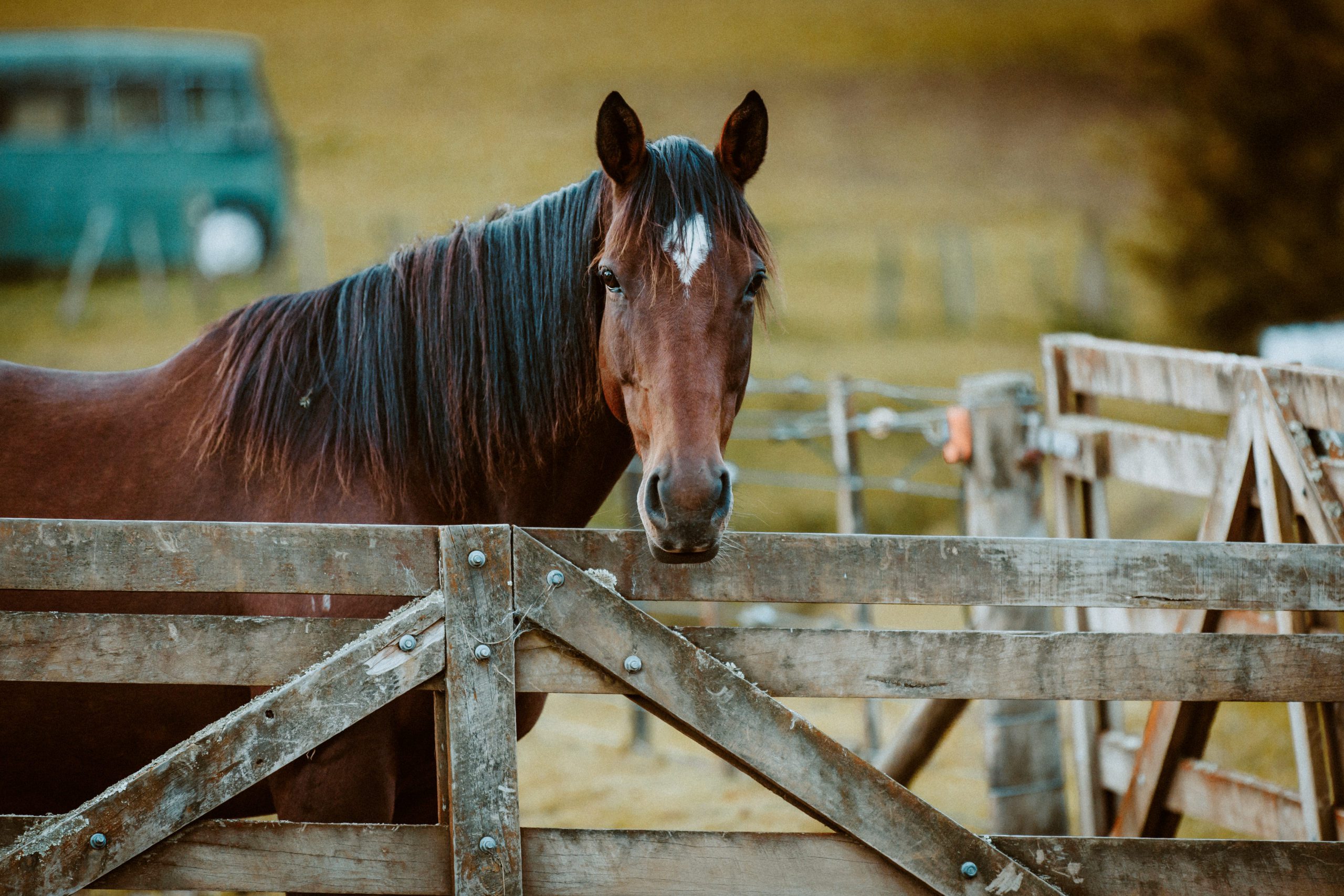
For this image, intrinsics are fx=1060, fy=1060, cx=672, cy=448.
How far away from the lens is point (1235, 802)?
3.18 metres

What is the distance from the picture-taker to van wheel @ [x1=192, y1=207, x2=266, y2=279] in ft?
46.7

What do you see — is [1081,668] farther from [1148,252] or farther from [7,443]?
[1148,252]

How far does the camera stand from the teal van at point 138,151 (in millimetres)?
13359

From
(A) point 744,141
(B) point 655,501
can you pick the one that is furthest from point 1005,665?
(A) point 744,141

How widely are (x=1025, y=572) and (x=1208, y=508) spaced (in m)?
1.27

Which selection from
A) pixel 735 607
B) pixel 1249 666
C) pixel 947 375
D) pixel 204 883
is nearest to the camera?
pixel 204 883

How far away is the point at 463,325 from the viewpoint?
8.79 feet

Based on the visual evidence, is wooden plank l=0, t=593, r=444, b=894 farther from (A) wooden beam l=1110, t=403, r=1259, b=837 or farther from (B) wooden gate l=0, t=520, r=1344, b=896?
(A) wooden beam l=1110, t=403, r=1259, b=837

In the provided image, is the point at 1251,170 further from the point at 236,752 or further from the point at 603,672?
the point at 236,752

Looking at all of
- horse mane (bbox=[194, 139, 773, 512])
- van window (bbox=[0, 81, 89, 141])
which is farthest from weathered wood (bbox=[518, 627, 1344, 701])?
van window (bbox=[0, 81, 89, 141])

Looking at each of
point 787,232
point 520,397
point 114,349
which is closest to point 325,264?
point 114,349

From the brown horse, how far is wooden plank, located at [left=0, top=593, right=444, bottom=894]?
37 centimetres

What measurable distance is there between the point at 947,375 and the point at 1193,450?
1038 cm

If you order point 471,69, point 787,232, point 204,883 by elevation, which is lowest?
point 204,883
